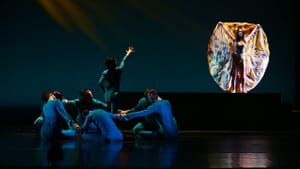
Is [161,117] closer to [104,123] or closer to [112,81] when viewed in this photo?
[104,123]

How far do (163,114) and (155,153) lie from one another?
81.1 inches

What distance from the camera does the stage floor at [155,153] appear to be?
6.23 meters

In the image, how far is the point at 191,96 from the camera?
12.1 meters

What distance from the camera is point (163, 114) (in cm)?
931

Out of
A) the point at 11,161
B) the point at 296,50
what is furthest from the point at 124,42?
the point at 11,161

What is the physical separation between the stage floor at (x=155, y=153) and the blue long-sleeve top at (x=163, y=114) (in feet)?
0.75

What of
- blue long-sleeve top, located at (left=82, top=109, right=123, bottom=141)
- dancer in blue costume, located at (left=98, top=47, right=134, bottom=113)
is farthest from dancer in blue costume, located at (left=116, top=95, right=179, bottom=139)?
dancer in blue costume, located at (left=98, top=47, right=134, bottom=113)

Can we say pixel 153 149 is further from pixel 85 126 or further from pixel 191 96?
pixel 191 96

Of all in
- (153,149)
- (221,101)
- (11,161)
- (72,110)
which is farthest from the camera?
(72,110)

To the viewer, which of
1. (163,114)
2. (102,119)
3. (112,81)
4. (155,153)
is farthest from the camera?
(112,81)

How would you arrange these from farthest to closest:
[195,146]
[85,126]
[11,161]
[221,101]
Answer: [221,101] → [85,126] → [195,146] → [11,161]

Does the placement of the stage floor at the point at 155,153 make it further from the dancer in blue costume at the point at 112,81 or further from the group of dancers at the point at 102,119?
the dancer in blue costume at the point at 112,81

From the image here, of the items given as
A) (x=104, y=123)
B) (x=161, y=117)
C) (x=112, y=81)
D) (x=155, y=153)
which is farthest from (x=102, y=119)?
(x=112, y=81)

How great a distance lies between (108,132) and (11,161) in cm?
292
